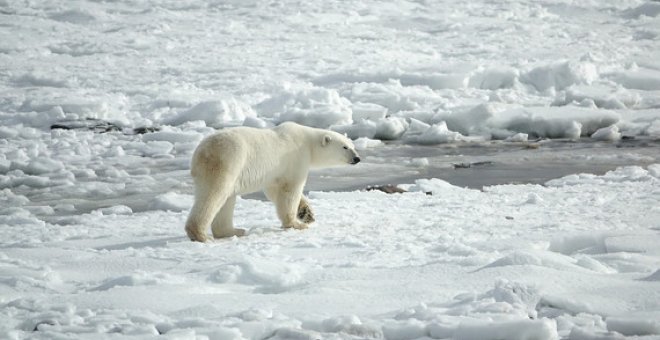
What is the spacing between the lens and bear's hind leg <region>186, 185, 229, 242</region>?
5277 millimetres

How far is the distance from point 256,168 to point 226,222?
0.44 meters

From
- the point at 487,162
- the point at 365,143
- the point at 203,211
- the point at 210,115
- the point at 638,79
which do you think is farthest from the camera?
the point at 638,79

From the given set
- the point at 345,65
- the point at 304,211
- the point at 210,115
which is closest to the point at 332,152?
the point at 304,211

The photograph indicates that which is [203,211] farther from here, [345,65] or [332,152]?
[345,65]

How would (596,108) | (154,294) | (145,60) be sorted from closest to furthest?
(154,294) → (596,108) → (145,60)

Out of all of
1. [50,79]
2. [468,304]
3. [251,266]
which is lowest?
[50,79]

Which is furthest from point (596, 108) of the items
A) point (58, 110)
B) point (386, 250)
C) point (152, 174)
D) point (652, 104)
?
point (386, 250)

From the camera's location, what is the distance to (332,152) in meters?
6.36

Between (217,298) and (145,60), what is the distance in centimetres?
1652

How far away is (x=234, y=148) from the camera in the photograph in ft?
17.5

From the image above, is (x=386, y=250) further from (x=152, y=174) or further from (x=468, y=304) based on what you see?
(x=152, y=174)

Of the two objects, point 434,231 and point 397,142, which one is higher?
point 434,231

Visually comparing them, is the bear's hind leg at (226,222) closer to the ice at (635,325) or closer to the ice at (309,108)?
the ice at (635,325)

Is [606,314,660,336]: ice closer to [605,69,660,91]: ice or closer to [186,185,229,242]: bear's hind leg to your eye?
[186,185,229,242]: bear's hind leg
